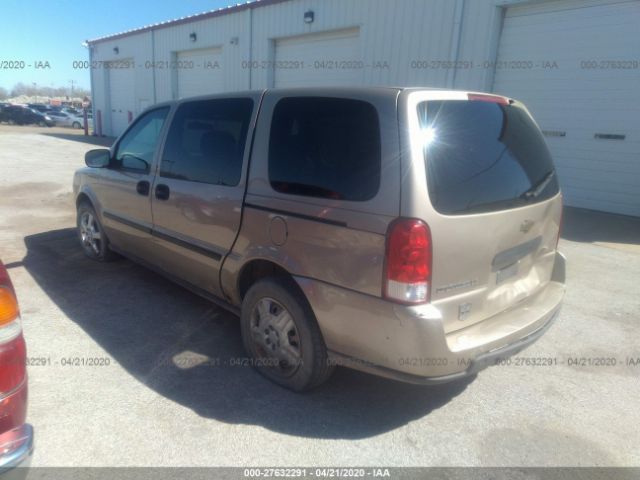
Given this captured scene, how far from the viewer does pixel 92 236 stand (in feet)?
17.2

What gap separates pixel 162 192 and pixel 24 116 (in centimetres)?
3793

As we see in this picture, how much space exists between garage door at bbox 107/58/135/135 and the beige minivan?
21891mm

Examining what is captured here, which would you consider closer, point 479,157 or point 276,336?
point 479,157

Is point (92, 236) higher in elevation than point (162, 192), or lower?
lower

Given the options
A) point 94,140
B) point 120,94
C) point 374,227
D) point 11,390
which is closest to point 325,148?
point 374,227

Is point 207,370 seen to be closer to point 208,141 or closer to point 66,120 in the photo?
point 208,141

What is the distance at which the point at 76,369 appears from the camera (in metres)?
3.13

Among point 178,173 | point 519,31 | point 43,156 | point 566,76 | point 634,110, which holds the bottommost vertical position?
point 43,156

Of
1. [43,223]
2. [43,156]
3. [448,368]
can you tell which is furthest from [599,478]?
[43,156]

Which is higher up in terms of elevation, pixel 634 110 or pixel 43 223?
pixel 634 110

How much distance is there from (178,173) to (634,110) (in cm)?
813

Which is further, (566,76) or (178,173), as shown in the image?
(566,76)

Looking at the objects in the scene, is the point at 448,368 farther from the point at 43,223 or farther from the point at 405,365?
the point at 43,223

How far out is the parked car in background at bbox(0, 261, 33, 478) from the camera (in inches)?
69.7
